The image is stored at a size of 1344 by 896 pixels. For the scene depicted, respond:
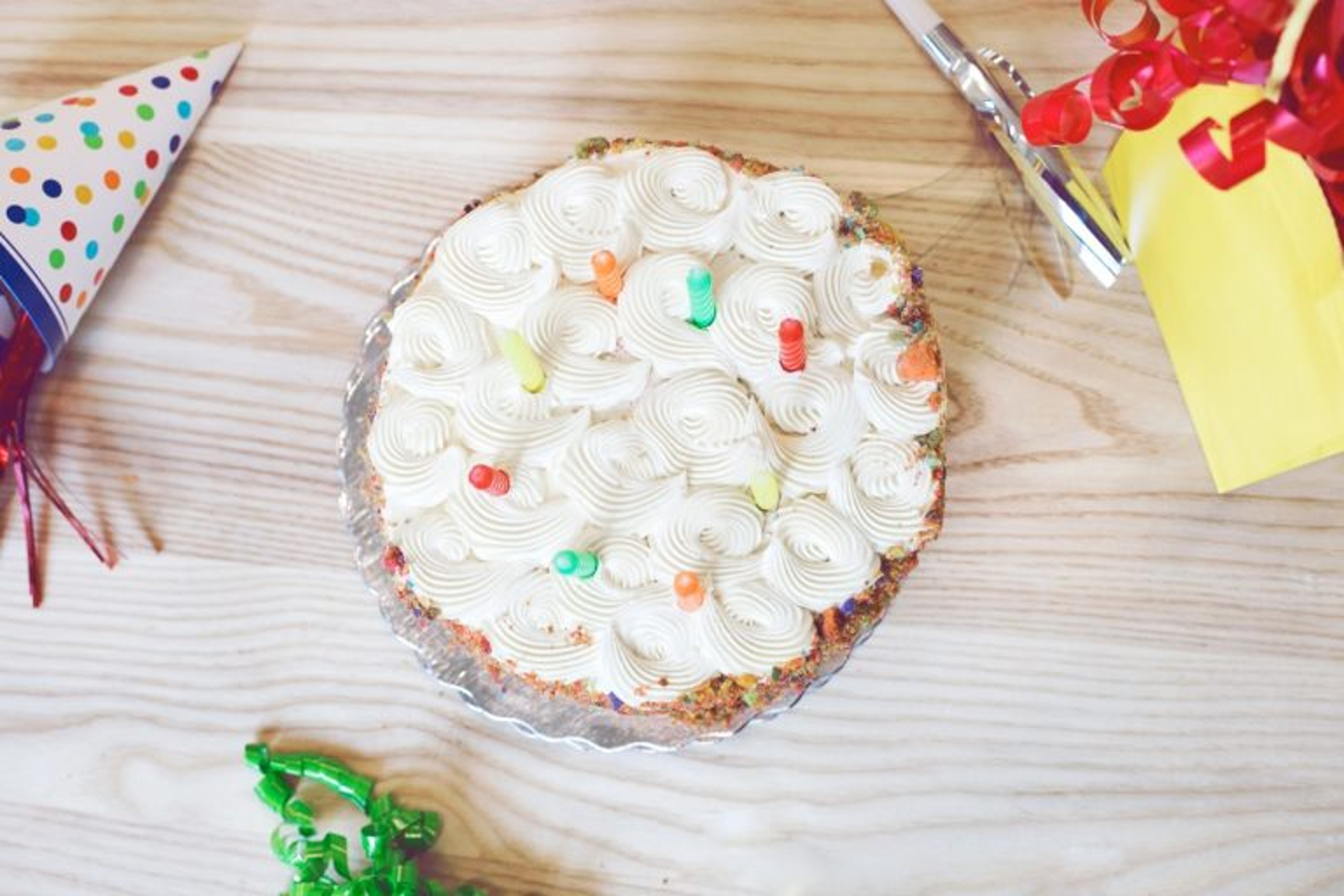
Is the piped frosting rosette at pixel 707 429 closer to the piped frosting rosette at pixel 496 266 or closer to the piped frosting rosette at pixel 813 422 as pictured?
the piped frosting rosette at pixel 813 422

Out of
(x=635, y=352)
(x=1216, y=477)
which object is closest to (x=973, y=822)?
(x=1216, y=477)

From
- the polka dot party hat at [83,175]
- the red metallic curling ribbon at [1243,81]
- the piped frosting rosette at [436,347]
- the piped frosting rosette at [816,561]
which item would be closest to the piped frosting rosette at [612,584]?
the piped frosting rosette at [816,561]

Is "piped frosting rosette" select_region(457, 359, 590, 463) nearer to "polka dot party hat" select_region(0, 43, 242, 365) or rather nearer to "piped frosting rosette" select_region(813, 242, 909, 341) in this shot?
"piped frosting rosette" select_region(813, 242, 909, 341)

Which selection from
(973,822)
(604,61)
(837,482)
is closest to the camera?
(837,482)

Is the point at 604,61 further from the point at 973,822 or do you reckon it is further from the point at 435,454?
the point at 973,822

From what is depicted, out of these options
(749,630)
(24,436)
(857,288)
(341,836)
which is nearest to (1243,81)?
(857,288)

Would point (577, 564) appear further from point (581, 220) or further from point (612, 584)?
point (581, 220)

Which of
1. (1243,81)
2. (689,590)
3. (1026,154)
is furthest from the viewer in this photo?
(1026,154)
